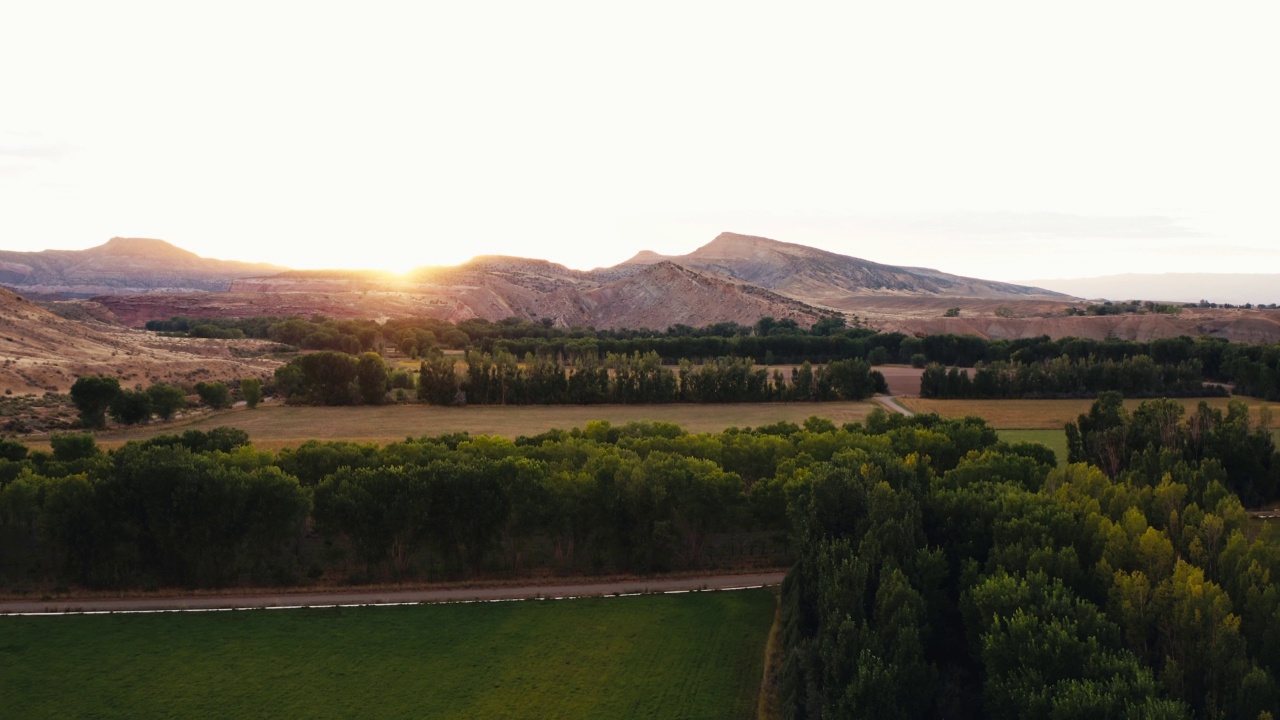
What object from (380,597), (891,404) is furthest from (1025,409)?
(380,597)

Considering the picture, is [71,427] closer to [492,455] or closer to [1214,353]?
[492,455]

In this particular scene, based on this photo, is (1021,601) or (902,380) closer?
(1021,601)

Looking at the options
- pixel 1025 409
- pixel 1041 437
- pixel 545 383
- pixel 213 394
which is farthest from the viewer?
pixel 545 383

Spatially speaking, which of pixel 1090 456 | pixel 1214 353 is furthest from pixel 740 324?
pixel 1090 456

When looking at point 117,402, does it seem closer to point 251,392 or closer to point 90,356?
point 251,392

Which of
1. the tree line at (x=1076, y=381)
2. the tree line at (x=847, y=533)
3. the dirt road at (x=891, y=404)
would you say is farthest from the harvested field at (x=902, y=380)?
the tree line at (x=847, y=533)

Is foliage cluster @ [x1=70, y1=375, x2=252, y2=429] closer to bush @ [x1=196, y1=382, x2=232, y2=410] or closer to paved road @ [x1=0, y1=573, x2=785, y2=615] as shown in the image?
bush @ [x1=196, y1=382, x2=232, y2=410]

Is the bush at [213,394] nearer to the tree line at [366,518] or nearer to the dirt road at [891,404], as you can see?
the tree line at [366,518]
